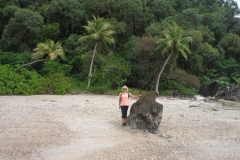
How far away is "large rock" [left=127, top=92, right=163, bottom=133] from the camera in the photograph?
9.37m

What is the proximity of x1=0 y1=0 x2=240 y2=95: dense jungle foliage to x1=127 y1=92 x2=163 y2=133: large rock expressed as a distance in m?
13.8

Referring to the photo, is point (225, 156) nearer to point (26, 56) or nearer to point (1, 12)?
point (26, 56)

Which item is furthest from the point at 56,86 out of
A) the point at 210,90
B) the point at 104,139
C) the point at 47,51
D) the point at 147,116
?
the point at 210,90

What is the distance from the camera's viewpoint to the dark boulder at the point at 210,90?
2901 centimetres

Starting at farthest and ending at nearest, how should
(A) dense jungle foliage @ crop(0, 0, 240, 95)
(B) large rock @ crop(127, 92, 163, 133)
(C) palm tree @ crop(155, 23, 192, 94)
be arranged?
1. (C) palm tree @ crop(155, 23, 192, 94)
2. (A) dense jungle foliage @ crop(0, 0, 240, 95)
3. (B) large rock @ crop(127, 92, 163, 133)

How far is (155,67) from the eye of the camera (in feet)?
94.7

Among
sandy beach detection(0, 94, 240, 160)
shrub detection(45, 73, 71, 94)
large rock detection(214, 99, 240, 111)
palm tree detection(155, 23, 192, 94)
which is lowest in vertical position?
sandy beach detection(0, 94, 240, 160)

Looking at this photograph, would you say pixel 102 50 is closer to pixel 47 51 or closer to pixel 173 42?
pixel 47 51

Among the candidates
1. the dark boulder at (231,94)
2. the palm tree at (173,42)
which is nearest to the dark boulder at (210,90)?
the palm tree at (173,42)

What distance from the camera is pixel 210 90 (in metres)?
29.7

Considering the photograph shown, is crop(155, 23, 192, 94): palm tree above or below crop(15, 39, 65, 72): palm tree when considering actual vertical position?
above

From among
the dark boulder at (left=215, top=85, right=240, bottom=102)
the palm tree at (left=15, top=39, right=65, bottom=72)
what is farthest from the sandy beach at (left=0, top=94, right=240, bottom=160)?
the palm tree at (left=15, top=39, right=65, bottom=72)

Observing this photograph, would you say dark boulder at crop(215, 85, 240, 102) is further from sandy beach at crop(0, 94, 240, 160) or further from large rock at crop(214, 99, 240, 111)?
sandy beach at crop(0, 94, 240, 160)

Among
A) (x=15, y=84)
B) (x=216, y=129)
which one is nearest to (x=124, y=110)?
(x=216, y=129)
